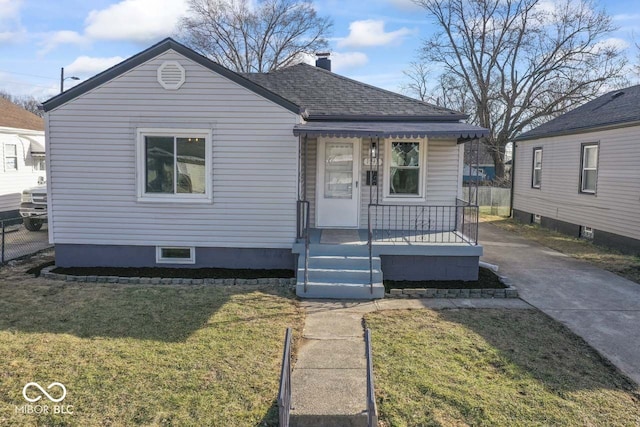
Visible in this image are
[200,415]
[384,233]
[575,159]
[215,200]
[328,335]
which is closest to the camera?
[200,415]

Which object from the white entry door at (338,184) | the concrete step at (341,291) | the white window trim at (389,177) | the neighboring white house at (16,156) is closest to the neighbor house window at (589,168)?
the white window trim at (389,177)

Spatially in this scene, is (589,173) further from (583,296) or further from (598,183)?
(583,296)

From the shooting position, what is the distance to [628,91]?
14609 millimetres

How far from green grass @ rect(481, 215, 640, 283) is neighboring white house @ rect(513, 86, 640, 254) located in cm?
34

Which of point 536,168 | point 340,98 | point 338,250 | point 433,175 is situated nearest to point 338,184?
point 433,175

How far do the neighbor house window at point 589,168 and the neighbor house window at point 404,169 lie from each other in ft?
20.8

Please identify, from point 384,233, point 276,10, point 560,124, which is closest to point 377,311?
point 384,233

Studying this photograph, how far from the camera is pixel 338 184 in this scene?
962 centimetres

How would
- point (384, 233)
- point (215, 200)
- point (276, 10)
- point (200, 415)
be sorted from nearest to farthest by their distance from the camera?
point (200, 415) → point (215, 200) → point (384, 233) → point (276, 10)

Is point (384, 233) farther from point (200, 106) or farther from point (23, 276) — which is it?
point (23, 276)

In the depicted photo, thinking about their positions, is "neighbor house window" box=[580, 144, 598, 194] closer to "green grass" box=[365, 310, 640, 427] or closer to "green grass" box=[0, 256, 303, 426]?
"green grass" box=[365, 310, 640, 427]

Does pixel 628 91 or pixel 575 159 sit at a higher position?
pixel 628 91

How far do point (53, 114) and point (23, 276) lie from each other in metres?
2.94

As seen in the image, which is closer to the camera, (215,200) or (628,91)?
(215,200)
